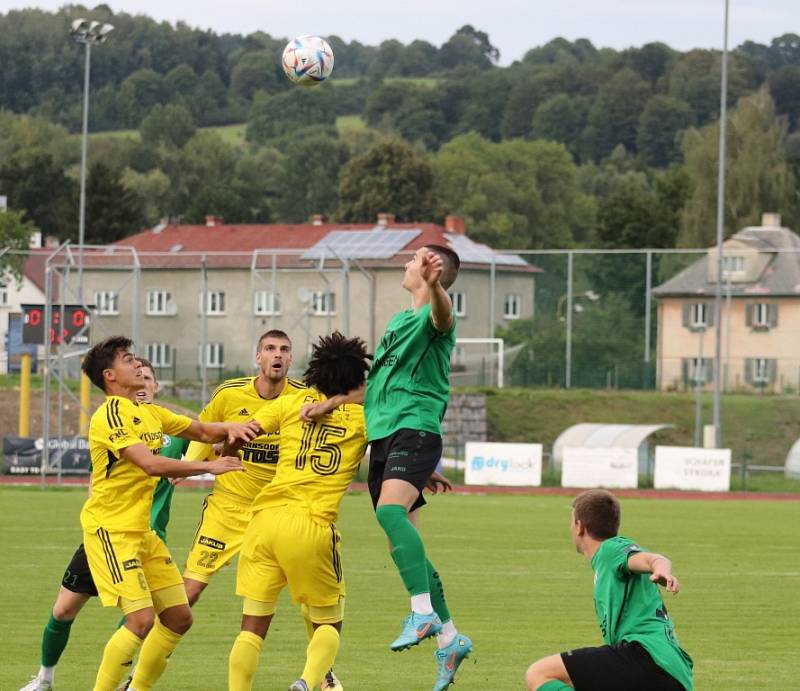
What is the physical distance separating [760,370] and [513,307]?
319 inches

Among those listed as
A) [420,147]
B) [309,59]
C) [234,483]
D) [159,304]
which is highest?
[420,147]

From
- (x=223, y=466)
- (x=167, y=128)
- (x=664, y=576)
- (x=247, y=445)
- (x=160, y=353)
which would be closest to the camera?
(x=664, y=576)

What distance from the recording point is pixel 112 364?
8648 millimetres

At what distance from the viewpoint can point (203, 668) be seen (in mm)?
10430

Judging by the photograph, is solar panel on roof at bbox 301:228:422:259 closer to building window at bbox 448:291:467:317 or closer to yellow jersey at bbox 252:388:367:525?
building window at bbox 448:291:467:317

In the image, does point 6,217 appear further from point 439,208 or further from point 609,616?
point 609,616

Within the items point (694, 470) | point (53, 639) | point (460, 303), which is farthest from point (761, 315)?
point (53, 639)

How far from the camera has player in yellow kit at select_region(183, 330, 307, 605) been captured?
9.91 metres

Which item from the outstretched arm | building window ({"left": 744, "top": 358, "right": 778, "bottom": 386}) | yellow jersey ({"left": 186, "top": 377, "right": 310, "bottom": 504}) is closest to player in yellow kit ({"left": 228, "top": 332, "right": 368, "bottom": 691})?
yellow jersey ({"left": 186, "top": 377, "right": 310, "bottom": 504})

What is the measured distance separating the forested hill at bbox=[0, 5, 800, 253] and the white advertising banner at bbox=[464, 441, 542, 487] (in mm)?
51447

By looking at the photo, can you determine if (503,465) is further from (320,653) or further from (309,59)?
(320,653)

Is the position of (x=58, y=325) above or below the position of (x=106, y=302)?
below

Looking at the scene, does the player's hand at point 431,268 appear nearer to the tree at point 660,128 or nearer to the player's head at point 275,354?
the player's head at point 275,354

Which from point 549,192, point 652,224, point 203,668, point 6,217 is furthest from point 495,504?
point 549,192
